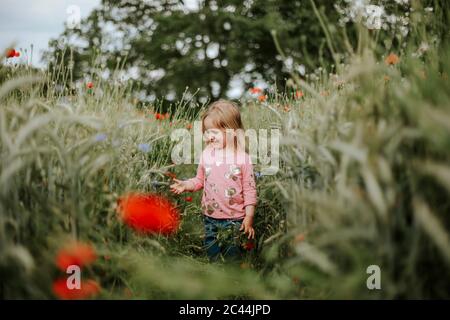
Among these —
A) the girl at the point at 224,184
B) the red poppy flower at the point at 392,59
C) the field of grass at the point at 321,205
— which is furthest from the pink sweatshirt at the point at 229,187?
the red poppy flower at the point at 392,59

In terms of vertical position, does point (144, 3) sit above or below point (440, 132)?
above

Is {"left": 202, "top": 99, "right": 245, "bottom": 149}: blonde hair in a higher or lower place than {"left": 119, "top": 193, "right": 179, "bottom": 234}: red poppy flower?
higher

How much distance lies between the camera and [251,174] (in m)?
2.41

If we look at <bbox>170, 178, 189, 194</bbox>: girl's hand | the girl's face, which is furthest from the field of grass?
the girl's face

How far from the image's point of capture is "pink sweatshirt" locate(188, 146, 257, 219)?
2.38m

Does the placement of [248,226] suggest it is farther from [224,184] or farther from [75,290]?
[75,290]

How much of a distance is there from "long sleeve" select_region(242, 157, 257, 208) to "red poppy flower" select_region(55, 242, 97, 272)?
1078 mm

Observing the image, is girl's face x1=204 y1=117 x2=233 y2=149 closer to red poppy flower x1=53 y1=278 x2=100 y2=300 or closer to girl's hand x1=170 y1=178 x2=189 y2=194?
girl's hand x1=170 y1=178 x2=189 y2=194

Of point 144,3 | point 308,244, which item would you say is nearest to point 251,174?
point 308,244

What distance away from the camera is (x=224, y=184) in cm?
241

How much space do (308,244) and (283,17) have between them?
11.8 meters

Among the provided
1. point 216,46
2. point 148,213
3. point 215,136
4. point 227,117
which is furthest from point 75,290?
point 216,46

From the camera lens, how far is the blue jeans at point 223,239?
2330mm
